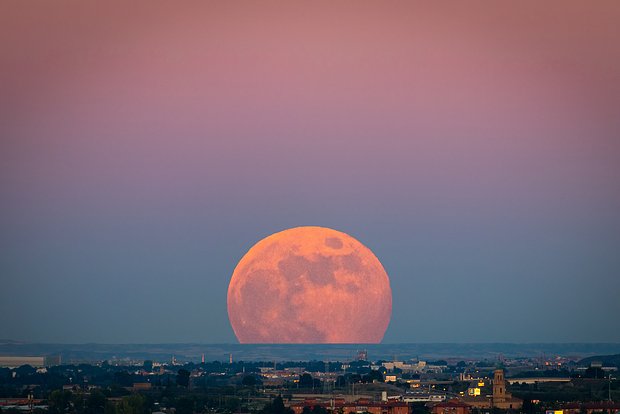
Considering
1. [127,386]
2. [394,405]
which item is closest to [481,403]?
[394,405]

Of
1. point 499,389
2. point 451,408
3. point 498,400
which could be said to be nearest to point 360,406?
point 451,408

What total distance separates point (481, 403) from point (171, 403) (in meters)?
28.3

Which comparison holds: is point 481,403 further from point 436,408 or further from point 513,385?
point 513,385

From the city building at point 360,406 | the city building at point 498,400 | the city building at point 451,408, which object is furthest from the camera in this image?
the city building at point 498,400

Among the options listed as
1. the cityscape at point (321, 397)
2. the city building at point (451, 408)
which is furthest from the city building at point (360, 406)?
the city building at point (451, 408)

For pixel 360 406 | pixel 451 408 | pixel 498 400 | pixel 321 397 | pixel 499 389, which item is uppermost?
pixel 499 389

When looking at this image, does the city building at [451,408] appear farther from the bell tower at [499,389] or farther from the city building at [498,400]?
the bell tower at [499,389]

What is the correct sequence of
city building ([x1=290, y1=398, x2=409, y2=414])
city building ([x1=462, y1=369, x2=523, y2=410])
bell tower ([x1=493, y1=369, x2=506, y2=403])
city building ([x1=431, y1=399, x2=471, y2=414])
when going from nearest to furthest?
city building ([x1=290, y1=398, x2=409, y2=414]), city building ([x1=431, y1=399, x2=471, y2=414]), city building ([x1=462, y1=369, x2=523, y2=410]), bell tower ([x1=493, y1=369, x2=506, y2=403])

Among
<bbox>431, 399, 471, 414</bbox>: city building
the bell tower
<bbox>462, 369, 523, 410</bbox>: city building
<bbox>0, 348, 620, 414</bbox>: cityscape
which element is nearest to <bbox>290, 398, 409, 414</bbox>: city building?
<bbox>0, 348, 620, 414</bbox>: cityscape

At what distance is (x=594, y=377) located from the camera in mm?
195875

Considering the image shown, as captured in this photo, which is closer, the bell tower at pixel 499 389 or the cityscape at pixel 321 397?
the cityscape at pixel 321 397

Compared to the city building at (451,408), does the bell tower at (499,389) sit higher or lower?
higher

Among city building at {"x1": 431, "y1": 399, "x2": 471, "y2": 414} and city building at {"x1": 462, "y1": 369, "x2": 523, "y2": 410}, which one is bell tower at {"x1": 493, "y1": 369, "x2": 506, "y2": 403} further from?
city building at {"x1": 431, "y1": 399, "x2": 471, "y2": 414}

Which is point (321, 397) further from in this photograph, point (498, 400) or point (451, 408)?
point (451, 408)
